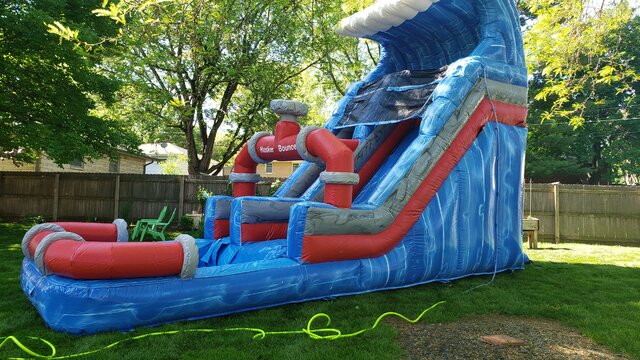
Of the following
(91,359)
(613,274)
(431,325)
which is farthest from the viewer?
(613,274)

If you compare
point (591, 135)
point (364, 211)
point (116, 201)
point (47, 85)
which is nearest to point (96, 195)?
point (116, 201)

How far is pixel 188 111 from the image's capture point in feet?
38.0

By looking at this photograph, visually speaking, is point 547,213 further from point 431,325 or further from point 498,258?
point 431,325

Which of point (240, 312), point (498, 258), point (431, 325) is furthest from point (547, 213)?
point (240, 312)

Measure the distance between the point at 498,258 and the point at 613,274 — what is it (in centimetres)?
175

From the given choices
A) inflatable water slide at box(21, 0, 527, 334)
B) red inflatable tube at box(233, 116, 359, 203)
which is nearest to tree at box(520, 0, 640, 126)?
inflatable water slide at box(21, 0, 527, 334)

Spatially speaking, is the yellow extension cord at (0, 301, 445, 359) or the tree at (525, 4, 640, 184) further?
the tree at (525, 4, 640, 184)

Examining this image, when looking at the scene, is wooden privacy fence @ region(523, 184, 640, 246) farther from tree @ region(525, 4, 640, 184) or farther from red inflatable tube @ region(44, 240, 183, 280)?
tree @ region(525, 4, 640, 184)

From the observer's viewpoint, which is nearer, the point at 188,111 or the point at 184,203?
the point at 188,111

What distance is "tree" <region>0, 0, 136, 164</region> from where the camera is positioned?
8672 mm

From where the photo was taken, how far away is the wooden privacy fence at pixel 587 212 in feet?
35.6

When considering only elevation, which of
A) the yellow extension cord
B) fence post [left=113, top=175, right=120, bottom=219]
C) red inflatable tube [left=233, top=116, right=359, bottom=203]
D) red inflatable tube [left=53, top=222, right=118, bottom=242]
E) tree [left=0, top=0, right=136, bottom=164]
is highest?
tree [left=0, top=0, right=136, bottom=164]

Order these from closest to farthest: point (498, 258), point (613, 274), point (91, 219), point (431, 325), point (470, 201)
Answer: point (431, 325)
point (470, 201)
point (498, 258)
point (613, 274)
point (91, 219)

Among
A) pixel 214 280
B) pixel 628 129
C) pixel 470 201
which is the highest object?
pixel 628 129
